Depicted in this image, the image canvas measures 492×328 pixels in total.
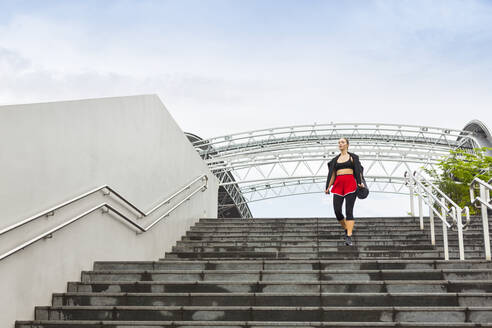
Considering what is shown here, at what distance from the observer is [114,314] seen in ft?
16.3

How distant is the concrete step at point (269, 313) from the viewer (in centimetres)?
462

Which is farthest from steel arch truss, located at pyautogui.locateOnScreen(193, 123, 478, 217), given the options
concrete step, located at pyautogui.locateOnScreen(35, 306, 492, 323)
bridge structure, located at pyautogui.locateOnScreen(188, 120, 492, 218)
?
concrete step, located at pyautogui.locateOnScreen(35, 306, 492, 323)

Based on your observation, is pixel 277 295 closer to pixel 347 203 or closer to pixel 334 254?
pixel 334 254

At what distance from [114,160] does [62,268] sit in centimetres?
190

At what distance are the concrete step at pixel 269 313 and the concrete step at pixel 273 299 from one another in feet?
0.84

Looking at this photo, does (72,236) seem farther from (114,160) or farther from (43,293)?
(114,160)

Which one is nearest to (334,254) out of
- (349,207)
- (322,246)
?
(322,246)

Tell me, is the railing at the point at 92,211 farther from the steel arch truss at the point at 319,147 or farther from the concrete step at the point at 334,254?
the steel arch truss at the point at 319,147

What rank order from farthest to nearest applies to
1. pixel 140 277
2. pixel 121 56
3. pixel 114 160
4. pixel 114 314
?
1. pixel 121 56
2. pixel 114 160
3. pixel 140 277
4. pixel 114 314

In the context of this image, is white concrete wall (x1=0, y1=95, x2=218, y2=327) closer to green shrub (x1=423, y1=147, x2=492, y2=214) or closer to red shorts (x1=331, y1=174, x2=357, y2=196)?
red shorts (x1=331, y1=174, x2=357, y2=196)

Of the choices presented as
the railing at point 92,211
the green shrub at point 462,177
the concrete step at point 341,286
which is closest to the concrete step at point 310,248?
the railing at point 92,211

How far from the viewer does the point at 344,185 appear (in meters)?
7.77

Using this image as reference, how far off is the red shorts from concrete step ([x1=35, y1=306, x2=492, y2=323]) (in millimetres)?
3138

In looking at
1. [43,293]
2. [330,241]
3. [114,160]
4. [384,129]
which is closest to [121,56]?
[114,160]
